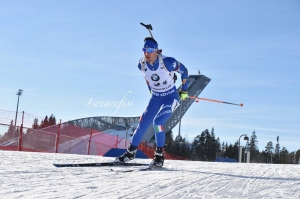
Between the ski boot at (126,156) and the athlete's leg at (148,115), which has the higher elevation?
the athlete's leg at (148,115)

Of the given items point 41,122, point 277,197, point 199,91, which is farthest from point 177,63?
point 199,91

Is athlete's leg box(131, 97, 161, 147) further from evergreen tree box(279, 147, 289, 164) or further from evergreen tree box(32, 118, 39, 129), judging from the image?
evergreen tree box(279, 147, 289, 164)

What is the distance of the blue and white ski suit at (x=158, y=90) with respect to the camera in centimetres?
551

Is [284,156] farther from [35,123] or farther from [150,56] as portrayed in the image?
[150,56]

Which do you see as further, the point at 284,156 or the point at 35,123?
the point at 284,156

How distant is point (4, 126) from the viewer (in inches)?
512

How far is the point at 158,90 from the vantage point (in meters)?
5.62

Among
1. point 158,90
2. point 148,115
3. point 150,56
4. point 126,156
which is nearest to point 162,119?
point 148,115

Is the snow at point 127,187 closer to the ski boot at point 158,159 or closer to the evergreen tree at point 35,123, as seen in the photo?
the ski boot at point 158,159

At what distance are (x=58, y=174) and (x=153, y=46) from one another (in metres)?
2.53

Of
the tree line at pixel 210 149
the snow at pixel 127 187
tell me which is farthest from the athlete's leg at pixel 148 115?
the tree line at pixel 210 149

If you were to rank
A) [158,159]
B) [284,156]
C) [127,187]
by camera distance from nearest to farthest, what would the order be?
[127,187] → [158,159] → [284,156]

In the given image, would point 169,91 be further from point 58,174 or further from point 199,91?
point 199,91

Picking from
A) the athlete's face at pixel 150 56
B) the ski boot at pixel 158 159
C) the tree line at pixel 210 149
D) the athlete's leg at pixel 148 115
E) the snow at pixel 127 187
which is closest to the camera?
the snow at pixel 127 187
